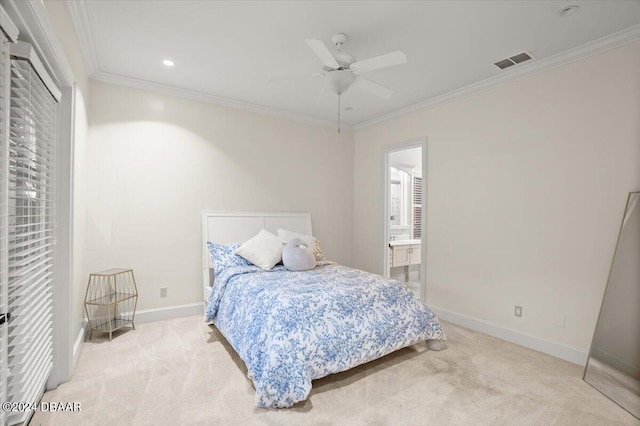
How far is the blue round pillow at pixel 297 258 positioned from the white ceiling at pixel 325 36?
1874mm

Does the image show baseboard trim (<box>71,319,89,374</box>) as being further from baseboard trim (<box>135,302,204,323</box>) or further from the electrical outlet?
the electrical outlet

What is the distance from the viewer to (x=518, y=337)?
3.01 meters

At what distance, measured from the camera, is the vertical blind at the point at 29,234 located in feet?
4.98

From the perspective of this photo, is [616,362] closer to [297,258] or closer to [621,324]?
[621,324]

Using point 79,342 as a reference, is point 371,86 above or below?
above

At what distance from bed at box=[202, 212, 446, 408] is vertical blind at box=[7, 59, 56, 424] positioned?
3.98 feet

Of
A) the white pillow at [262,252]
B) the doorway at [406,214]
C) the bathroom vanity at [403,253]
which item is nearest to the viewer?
the white pillow at [262,252]

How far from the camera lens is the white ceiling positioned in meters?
2.19

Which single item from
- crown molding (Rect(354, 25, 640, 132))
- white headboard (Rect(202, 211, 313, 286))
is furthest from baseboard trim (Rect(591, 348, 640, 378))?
white headboard (Rect(202, 211, 313, 286))

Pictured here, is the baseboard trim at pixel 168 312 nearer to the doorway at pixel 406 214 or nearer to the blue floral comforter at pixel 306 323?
the blue floral comforter at pixel 306 323

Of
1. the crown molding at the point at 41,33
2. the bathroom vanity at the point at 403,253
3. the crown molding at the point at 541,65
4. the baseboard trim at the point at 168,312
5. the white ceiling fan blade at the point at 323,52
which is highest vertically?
the crown molding at the point at 541,65

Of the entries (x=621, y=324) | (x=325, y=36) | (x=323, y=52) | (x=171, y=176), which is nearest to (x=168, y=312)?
(x=171, y=176)

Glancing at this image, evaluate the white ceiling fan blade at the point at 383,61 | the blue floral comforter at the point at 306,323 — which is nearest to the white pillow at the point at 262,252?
the blue floral comforter at the point at 306,323

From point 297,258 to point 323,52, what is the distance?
204 cm
